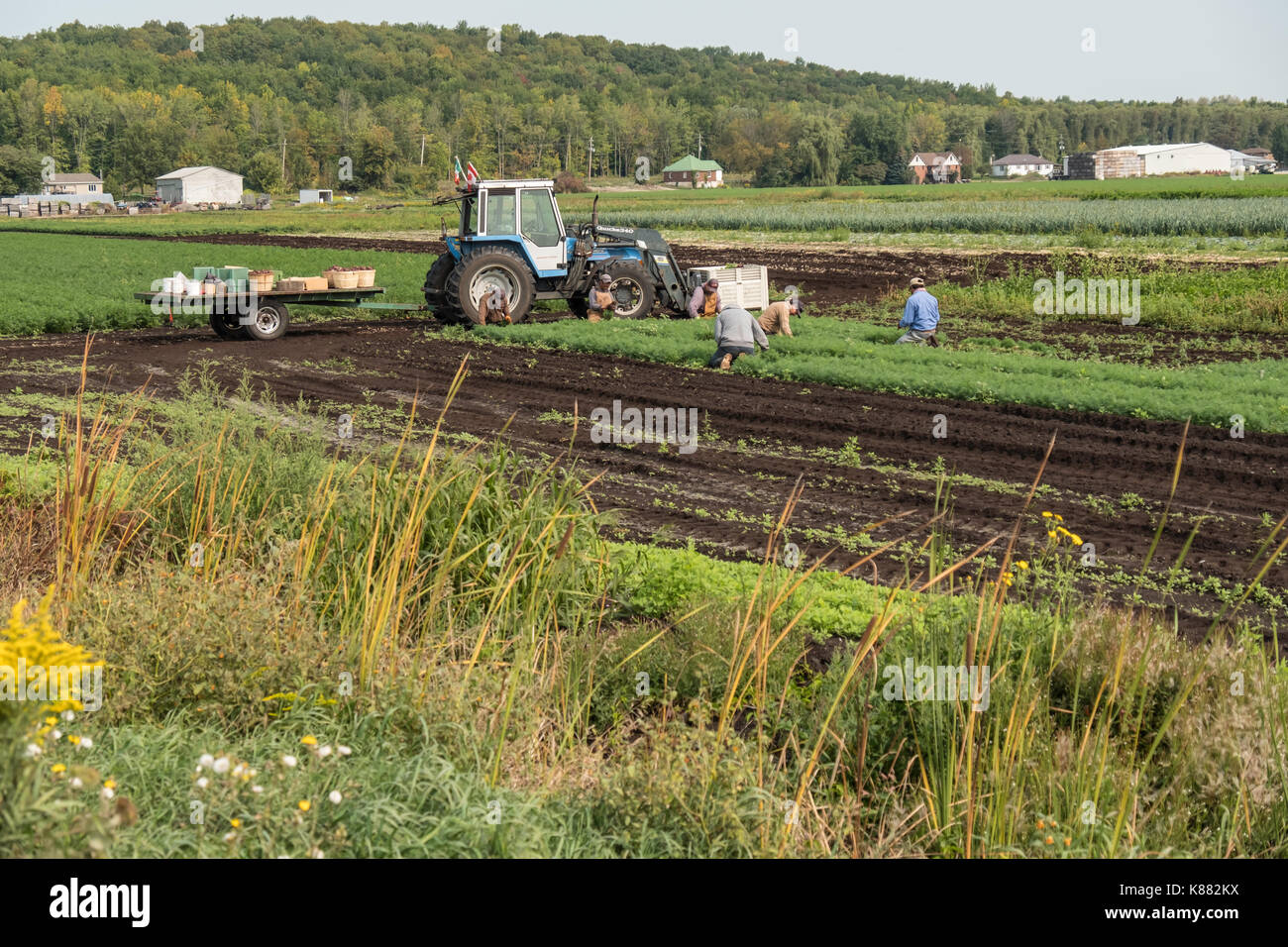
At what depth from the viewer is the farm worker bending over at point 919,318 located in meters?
18.1

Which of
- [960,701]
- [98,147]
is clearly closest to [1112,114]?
[98,147]

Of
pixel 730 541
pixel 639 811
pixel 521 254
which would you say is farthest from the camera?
pixel 521 254

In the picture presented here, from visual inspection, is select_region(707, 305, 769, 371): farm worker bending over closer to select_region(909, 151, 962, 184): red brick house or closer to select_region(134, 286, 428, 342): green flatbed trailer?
select_region(134, 286, 428, 342): green flatbed trailer

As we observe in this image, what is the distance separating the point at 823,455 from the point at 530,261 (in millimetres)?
10048

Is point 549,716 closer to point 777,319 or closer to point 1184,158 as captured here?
point 777,319

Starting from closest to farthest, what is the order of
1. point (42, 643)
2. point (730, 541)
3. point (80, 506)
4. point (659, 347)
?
point (42, 643) → point (80, 506) → point (730, 541) → point (659, 347)

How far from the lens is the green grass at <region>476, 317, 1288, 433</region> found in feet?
43.5

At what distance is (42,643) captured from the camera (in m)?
3.44

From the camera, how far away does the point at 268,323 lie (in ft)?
67.7

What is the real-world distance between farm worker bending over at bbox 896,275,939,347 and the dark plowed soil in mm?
3646

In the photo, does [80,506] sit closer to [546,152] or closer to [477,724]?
[477,724]

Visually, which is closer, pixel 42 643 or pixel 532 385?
pixel 42 643

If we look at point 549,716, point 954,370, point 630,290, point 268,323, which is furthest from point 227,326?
point 549,716
